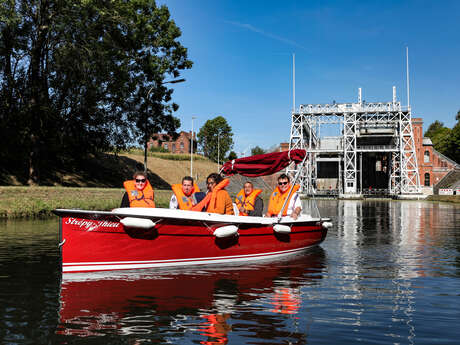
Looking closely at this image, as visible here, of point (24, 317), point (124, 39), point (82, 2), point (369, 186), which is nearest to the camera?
point (24, 317)

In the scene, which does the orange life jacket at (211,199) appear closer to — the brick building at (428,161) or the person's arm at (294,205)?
the person's arm at (294,205)

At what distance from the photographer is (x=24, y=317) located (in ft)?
21.0

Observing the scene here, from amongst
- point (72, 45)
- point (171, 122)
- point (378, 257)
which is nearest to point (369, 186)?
point (171, 122)

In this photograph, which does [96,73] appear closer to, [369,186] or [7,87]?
[7,87]

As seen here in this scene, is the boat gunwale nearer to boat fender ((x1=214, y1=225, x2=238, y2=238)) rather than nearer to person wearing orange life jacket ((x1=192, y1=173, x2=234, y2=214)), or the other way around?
boat fender ((x1=214, y1=225, x2=238, y2=238))

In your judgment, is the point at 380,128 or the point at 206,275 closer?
the point at 206,275

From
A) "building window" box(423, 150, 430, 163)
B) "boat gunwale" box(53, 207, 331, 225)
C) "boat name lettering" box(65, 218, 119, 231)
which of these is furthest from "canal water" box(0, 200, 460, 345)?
"building window" box(423, 150, 430, 163)

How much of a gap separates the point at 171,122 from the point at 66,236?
35971 mm

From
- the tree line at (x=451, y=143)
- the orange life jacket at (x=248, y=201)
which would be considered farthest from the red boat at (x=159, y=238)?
the tree line at (x=451, y=143)

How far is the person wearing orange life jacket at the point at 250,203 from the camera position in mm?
12711

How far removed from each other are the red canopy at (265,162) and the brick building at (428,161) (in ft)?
241

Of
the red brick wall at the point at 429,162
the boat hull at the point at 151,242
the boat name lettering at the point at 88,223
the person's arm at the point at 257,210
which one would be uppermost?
the red brick wall at the point at 429,162

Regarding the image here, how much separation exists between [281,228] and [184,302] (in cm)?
479

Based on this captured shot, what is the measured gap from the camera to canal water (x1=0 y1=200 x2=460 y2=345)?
226 inches
